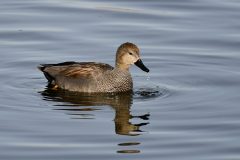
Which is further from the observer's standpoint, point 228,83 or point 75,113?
point 228,83

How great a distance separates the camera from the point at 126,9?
890 inches

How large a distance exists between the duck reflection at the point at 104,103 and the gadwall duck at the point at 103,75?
138mm

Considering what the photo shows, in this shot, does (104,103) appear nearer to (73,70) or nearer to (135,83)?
(73,70)

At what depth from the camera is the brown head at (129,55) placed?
17188 mm

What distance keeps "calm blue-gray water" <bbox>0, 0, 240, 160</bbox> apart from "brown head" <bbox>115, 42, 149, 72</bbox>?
1.62 feet

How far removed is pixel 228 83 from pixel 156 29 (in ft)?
13.5

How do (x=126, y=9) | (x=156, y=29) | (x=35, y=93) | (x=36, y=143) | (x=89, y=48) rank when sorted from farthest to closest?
(x=126, y=9), (x=156, y=29), (x=89, y=48), (x=35, y=93), (x=36, y=143)

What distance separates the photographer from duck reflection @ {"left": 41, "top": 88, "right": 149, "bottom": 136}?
48.8 feet

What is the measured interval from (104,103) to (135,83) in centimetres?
153

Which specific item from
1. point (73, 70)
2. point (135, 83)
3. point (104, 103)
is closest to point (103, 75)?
point (73, 70)

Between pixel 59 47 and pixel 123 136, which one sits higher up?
pixel 59 47

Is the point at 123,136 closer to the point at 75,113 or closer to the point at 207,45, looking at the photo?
the point at 75,113

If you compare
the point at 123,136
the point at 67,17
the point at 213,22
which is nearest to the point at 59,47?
the point at 67,17

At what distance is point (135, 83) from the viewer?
17875 mm
